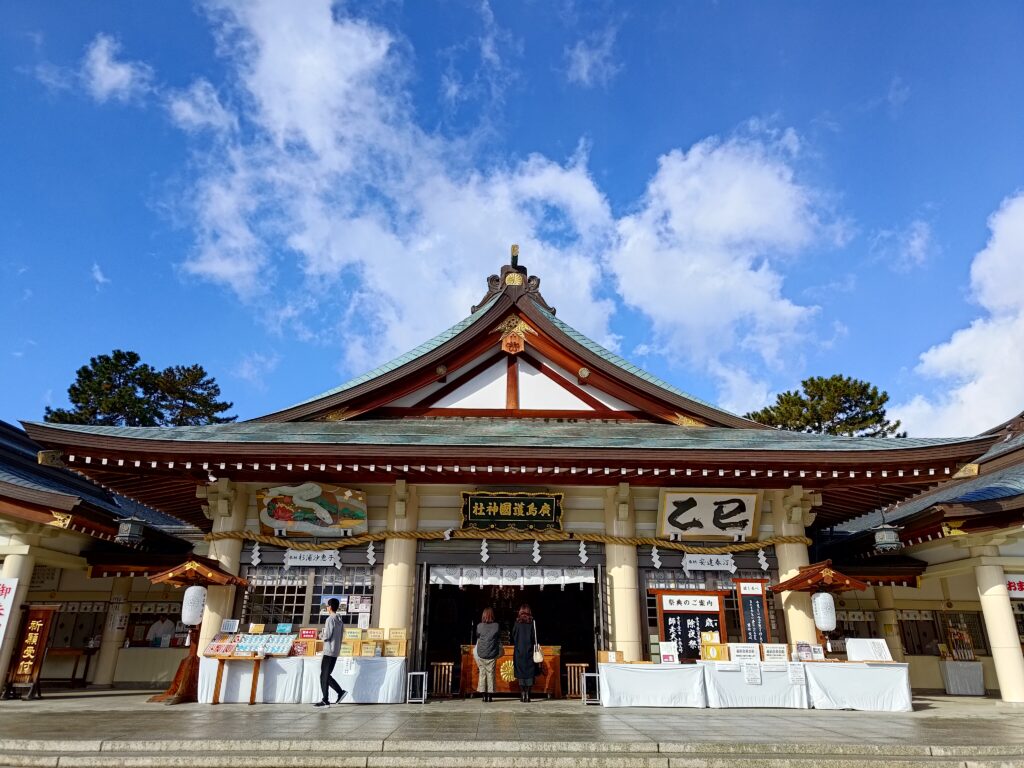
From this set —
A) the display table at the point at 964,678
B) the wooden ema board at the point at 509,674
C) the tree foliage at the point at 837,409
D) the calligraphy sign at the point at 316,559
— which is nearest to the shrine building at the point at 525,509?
the calligraphy sign at the point at 316,559

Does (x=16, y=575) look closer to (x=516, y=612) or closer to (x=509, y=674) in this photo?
(x=509, y=674)

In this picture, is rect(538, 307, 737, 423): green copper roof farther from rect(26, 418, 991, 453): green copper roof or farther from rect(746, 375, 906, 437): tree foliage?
rect(746, 375, 906, 437): tree foliage

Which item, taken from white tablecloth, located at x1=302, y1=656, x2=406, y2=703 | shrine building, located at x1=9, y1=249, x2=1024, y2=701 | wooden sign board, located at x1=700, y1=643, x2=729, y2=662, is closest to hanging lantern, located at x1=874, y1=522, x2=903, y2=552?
shrine building, located at x1=9, y1=249, x2=1024, y2=701

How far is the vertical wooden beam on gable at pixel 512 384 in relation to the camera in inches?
600

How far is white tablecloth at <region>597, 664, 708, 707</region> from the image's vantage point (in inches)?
416

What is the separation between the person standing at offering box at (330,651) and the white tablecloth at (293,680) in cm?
33

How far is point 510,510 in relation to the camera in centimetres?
1270

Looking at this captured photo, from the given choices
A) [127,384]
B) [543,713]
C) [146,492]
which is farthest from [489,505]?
[127,384]

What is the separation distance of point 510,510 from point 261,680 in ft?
17.5

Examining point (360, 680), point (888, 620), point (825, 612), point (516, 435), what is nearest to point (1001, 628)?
point (888, 620)

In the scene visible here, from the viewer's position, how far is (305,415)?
1434 centimetres

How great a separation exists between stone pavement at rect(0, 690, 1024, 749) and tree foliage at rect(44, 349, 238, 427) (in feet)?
108

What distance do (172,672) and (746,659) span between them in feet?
46.5

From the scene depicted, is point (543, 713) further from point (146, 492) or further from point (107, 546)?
point (107, 546)
